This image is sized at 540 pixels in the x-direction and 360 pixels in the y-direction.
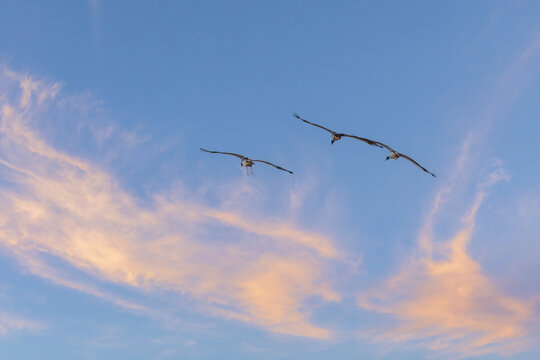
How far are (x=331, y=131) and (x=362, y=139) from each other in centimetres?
734

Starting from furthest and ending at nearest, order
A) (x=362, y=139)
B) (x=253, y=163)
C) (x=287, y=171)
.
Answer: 1. (x=253, y=163)
2. (x=287, y=171)
3. (x=362, y=139)

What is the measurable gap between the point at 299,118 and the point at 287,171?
11.6m

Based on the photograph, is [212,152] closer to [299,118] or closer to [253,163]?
[253,163]

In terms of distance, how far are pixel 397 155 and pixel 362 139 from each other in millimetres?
6896

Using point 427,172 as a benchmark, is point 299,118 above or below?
above

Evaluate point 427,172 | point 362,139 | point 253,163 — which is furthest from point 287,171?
point 427,172

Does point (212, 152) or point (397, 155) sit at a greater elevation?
point (212, 152)

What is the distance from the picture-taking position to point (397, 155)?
9262cm

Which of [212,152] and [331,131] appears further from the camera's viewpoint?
[212,152]

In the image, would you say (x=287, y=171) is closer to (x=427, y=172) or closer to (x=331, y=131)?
(x=331, y=131)

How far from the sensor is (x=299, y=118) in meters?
92.9

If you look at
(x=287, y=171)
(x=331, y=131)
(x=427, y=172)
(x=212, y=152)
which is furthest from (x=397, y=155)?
(x=212, y=152)

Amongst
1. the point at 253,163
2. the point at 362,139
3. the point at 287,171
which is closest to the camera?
the point at 362,139

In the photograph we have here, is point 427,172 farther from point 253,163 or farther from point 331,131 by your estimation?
point 253,163
